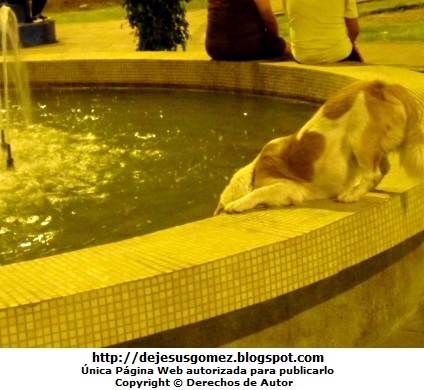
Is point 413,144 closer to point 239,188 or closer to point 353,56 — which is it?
point 239,188

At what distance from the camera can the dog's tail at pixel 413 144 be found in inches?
152

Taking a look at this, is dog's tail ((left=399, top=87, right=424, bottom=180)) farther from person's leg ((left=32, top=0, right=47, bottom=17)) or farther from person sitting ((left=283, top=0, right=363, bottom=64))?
A: person's leg ((left=32, top=0, right=47, bottom=17))

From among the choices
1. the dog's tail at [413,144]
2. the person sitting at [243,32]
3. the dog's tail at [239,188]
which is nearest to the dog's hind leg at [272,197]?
the dog's tail at [239,188]

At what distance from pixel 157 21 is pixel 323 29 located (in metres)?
3.49

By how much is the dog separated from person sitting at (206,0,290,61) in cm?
438

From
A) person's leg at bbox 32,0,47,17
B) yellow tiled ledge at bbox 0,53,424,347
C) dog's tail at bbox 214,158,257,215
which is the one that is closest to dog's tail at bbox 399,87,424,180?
yellow tiled ledge at bbox 0,53,424,347

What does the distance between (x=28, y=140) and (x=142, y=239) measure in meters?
3.61

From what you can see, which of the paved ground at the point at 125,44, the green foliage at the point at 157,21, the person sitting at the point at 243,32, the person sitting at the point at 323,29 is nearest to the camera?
the person sitting at the point at 323,29

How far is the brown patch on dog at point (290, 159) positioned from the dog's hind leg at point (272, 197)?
60mm

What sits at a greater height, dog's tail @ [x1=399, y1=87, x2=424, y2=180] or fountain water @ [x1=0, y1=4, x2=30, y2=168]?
dog's tail @ [x1=399, y1=87, x2=424, y2=180]

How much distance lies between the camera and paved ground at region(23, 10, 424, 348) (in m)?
4.00

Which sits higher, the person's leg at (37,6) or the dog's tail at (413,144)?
the dog's tail at (413,144)

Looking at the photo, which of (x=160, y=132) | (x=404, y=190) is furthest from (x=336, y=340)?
(x=160, y=132)
